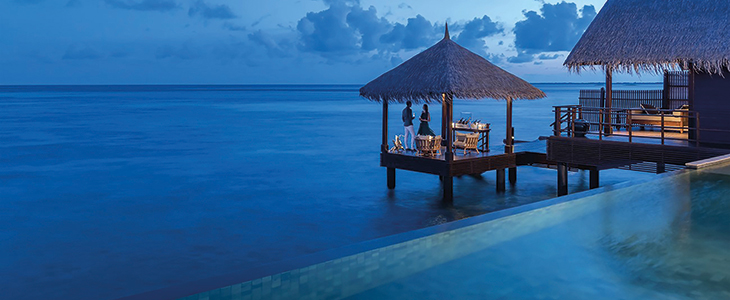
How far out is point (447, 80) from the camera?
11.5 meters

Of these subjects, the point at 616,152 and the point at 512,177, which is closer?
the point at 616,152

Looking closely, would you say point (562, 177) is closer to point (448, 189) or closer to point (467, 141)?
point (467, 141)

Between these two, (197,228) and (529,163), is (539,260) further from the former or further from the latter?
(529,163)

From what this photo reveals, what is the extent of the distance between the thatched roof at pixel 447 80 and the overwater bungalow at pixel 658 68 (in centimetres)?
137

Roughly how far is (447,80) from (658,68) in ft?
10.7

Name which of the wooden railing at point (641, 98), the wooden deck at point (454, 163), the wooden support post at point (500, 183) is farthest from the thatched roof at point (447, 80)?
the wooden railing at point (641, 98)

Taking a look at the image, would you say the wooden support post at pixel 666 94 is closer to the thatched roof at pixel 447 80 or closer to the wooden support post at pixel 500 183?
the thatched roof at pixel 447 80

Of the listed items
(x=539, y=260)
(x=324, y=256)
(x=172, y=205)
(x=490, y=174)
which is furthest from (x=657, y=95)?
(x=324, y=256)

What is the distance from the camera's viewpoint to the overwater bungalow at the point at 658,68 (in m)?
9.59

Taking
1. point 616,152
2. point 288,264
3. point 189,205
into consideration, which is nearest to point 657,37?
point 616,152

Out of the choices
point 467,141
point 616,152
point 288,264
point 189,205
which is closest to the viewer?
point 288,264

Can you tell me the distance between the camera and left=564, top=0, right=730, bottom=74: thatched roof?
9.77m

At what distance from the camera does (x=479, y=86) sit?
38.3 feet

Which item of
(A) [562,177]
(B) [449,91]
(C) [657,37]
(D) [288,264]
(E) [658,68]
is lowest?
(A) [562,177]
